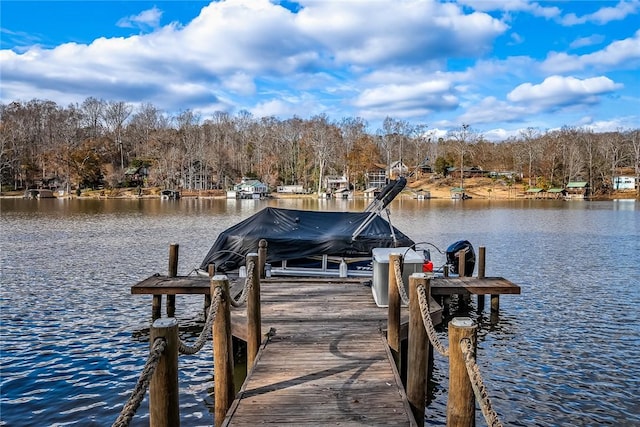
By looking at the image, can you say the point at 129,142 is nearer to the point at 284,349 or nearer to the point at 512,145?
the point at 512,145

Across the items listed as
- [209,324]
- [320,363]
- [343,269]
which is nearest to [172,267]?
[343,269]

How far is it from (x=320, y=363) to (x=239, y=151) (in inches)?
4279

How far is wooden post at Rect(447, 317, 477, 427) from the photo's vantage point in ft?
12.7

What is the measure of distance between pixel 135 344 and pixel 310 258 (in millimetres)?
5518

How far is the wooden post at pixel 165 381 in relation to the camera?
11.6 feet

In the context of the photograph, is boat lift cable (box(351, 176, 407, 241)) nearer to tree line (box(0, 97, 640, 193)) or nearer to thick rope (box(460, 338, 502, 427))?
thick rope (box(460, 338, 502, 427))

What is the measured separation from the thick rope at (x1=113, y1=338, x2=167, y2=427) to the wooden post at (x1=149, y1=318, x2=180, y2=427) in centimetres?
6

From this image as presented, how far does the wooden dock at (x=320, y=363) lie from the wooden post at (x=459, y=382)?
101cm

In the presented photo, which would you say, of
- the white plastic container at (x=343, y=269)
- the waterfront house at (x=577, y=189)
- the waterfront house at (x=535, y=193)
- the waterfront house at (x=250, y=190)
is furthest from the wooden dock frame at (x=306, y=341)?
the waterfront house at (x=577, y=189)

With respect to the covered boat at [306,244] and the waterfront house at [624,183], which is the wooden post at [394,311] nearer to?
the covered boat at [306,244]

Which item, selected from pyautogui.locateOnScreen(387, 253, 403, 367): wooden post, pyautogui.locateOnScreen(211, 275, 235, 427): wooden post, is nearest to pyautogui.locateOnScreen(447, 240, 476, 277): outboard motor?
pyautogui.locateOnScreen(387, 253, 403, 367): wooden post

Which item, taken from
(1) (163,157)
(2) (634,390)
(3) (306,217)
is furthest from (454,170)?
(2) (634,390)

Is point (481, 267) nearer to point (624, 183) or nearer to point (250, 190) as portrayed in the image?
point (250, 190)

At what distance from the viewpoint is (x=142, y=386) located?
3.24 metres
